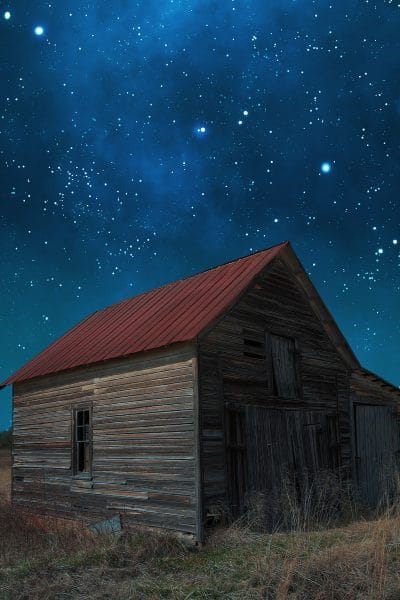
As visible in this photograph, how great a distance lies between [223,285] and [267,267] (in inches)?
47.8

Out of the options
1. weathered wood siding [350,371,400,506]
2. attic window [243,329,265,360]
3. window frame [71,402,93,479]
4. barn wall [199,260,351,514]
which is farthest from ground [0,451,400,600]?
weathered wood siding [350,371,400,506]

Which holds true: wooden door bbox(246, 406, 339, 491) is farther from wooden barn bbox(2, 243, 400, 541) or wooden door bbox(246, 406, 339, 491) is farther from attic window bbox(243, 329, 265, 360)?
attic window bbox(243, 329, 265, 360)

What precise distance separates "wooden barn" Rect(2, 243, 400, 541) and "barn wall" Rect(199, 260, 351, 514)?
1.4 inches

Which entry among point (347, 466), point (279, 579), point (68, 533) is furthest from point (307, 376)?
point (279, 579)

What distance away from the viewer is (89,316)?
20.9m

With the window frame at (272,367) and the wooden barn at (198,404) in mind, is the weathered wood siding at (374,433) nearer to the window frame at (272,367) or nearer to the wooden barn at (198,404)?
the wooden barn at (198,404)

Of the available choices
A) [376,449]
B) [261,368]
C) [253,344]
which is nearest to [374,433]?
[376,449]

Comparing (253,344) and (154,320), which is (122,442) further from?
(253,344)

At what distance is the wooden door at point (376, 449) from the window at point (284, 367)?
3405mm

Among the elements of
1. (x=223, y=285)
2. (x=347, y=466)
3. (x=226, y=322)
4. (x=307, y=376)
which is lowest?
(x=347, y=466)

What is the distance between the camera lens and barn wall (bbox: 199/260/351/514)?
40.2 ft

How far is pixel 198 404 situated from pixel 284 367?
359cm

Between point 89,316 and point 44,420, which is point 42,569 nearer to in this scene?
point 44,420

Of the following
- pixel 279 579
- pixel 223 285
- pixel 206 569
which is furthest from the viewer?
pixel 223 285
